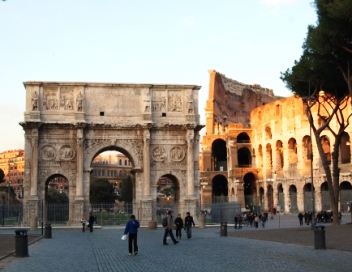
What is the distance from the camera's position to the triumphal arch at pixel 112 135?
3241 centimetres

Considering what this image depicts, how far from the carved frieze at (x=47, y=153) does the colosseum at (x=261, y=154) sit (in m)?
19.4

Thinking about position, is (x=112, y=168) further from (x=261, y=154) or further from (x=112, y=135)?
(x=112, y=135)

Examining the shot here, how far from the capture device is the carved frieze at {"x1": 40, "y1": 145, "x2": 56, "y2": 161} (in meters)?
32.8

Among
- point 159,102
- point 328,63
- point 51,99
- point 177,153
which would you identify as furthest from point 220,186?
point 328,63

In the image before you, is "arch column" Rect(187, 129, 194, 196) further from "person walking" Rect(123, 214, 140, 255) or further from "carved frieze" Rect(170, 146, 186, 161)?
"person walking" Rect(123, 214, 140, 255)

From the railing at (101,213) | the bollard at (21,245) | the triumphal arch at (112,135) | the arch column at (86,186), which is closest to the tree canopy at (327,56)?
the triumphal arch at (112,135)

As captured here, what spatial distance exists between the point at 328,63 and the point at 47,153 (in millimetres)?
17091

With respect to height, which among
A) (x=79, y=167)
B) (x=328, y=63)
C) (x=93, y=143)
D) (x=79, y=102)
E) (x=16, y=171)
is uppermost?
(x=16, y=171)

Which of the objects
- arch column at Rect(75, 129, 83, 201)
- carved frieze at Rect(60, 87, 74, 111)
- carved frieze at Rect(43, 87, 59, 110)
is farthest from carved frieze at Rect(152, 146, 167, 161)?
carved frieze at Rect(43, 87, 59, 110)

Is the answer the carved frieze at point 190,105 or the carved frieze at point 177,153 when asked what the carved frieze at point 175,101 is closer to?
the carved frieze at point 190,105

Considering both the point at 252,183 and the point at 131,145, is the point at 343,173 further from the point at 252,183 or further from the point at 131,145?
the point at 131,145

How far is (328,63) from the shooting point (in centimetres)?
2412

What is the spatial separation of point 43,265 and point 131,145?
850 inches

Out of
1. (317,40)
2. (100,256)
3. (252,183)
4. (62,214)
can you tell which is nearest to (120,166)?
(252,183)
